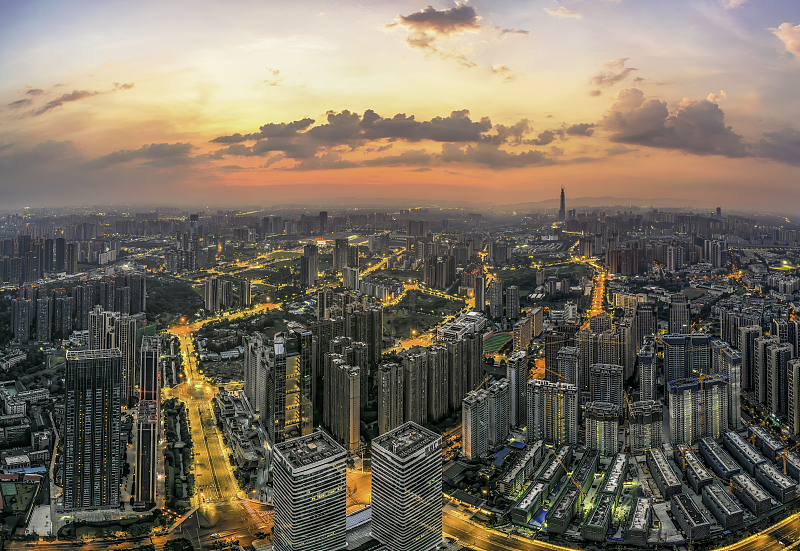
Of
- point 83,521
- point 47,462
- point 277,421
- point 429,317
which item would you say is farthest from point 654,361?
point 47,462

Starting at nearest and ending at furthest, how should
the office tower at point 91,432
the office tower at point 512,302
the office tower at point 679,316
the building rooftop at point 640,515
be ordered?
the building rooftop at point 640,515 < the office tower at point 91,432 < the office tower at point 679,316 < the office tower at point 512,302

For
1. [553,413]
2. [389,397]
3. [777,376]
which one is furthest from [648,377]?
[389,397]

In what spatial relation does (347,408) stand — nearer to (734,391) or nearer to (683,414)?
(683,414)

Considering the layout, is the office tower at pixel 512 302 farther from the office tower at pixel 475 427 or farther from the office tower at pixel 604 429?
the office tower at pixel 475 427

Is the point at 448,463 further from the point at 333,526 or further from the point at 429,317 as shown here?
the point at 429,317

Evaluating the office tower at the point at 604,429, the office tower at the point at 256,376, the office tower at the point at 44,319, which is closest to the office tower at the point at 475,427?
the office tower at the point at 604,429

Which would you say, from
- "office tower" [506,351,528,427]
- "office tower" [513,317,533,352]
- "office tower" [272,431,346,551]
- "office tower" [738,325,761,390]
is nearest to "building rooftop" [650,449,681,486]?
"office tower" [506,351,528,427]
